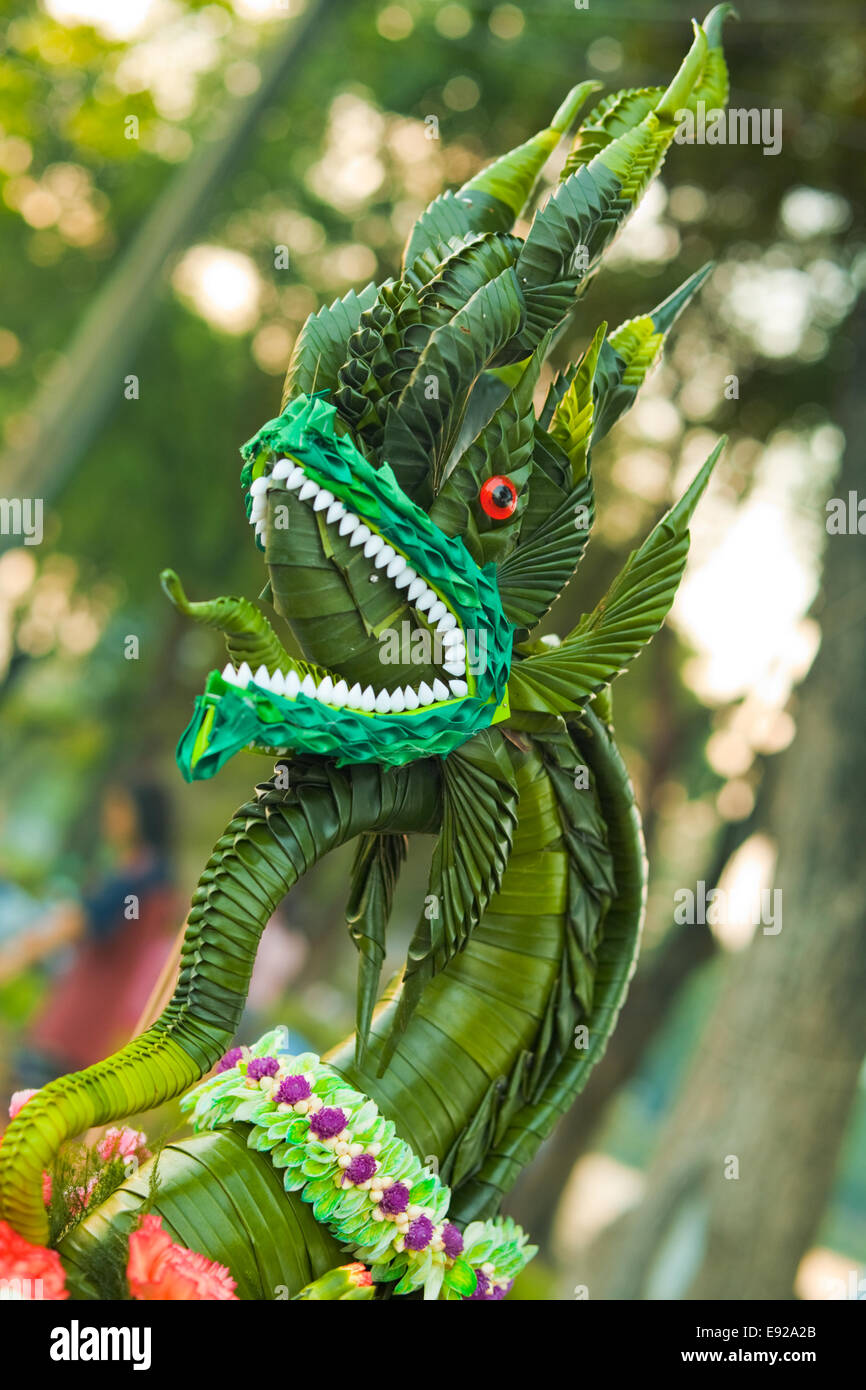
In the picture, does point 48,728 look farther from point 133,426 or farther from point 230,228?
point 230,228

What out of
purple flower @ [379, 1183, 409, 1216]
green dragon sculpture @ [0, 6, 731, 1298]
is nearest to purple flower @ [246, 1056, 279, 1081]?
green dragon sculpture @ [0, 6, 731, 1298]

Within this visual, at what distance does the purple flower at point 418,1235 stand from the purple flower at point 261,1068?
305 mm

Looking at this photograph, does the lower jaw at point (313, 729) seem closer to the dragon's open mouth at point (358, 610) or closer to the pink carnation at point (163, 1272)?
the dragon's open mouth at point (358, 610)

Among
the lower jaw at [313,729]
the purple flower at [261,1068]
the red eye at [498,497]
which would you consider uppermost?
the red eye at [498,497]

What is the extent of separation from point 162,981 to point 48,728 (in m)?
12.4

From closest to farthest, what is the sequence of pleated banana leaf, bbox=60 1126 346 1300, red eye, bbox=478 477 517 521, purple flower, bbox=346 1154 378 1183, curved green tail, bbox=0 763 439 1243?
curved green tail, bbox=0 763 439 1243 → pleated banana leaf, bbox=60 1126 346 1300 → purple flower, bbox=346 1154 378 1183 → red eye, bbox=478 477 517 521

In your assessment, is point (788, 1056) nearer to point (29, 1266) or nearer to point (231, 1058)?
point (231, 1058)

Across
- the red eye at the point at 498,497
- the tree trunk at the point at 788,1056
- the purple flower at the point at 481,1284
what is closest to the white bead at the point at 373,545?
the red eye at the point at 498,497

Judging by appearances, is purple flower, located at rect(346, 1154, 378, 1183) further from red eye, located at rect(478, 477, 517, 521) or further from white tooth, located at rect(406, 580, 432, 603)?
red eye, located at rect(478, 477, 517, 521)

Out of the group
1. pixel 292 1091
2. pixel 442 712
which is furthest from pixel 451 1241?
pixel 442 712

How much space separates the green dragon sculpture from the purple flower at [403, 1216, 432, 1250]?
12 cm

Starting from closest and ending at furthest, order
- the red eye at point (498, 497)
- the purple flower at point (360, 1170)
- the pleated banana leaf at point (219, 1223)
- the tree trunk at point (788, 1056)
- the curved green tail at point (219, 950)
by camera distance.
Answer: the curved green tail at point (219, 950)
the pleated banana leaf at point (219, 1223)
the purple flower at point (360, 1170)
the red eye at point (498, 497)
the tree trunk at point (788, 1056)

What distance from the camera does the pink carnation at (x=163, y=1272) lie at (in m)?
1.42

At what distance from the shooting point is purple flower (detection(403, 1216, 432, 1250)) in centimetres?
168
